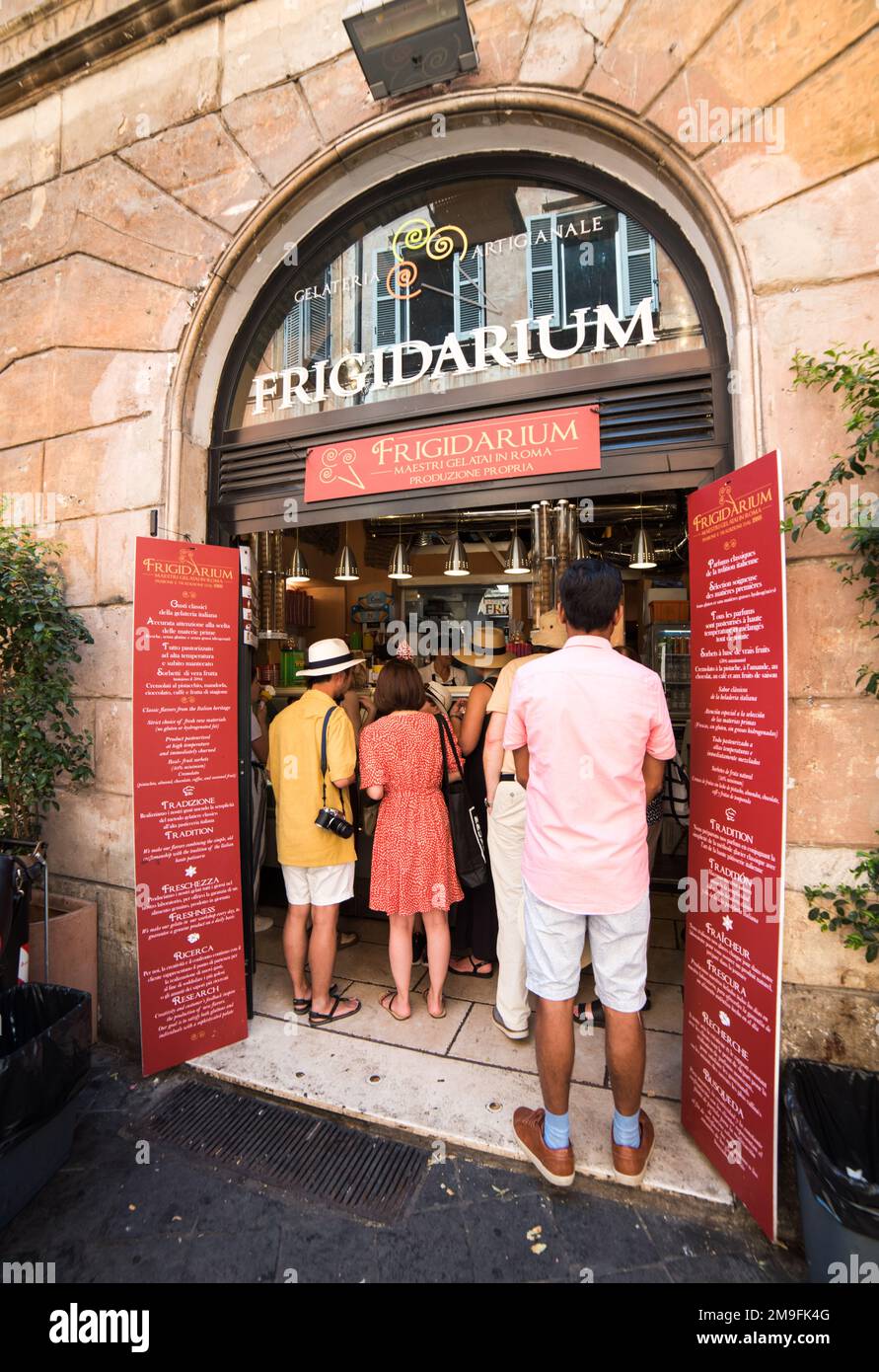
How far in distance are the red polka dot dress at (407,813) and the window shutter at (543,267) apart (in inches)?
89.7

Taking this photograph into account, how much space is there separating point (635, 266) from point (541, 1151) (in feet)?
13.3

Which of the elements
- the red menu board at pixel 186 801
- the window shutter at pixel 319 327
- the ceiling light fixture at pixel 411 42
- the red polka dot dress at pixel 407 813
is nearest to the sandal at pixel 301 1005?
the red menu board at pixel 186 801

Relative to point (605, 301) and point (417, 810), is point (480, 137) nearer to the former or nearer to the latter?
point (605, 301)

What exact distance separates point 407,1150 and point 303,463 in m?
3.49

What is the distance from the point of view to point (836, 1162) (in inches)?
81.5

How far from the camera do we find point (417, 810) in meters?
3.38

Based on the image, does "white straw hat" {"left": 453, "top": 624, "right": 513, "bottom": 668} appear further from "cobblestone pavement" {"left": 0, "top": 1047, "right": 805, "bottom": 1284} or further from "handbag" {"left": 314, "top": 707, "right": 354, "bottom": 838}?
"cobblestone pavement" {"left": 0, "top": 1047, "right": 805, "bottom": 1284}

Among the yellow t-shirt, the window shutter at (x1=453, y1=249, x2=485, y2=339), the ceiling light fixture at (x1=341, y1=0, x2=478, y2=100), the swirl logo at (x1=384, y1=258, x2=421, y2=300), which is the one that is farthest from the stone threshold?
the ceiling light fixture at (x1=341, y1=0, x2=478, y2=100)

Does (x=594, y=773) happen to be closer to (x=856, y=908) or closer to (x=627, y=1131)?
(x=856, y=908)

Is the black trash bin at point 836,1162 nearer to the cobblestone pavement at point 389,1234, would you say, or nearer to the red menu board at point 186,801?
the cobblestone pavement at point 389,1234

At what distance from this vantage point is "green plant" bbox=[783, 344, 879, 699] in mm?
2125

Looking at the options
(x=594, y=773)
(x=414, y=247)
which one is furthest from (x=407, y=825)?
(x=414, y=247)

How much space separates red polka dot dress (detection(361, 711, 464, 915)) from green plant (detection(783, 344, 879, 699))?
6.52 feet
